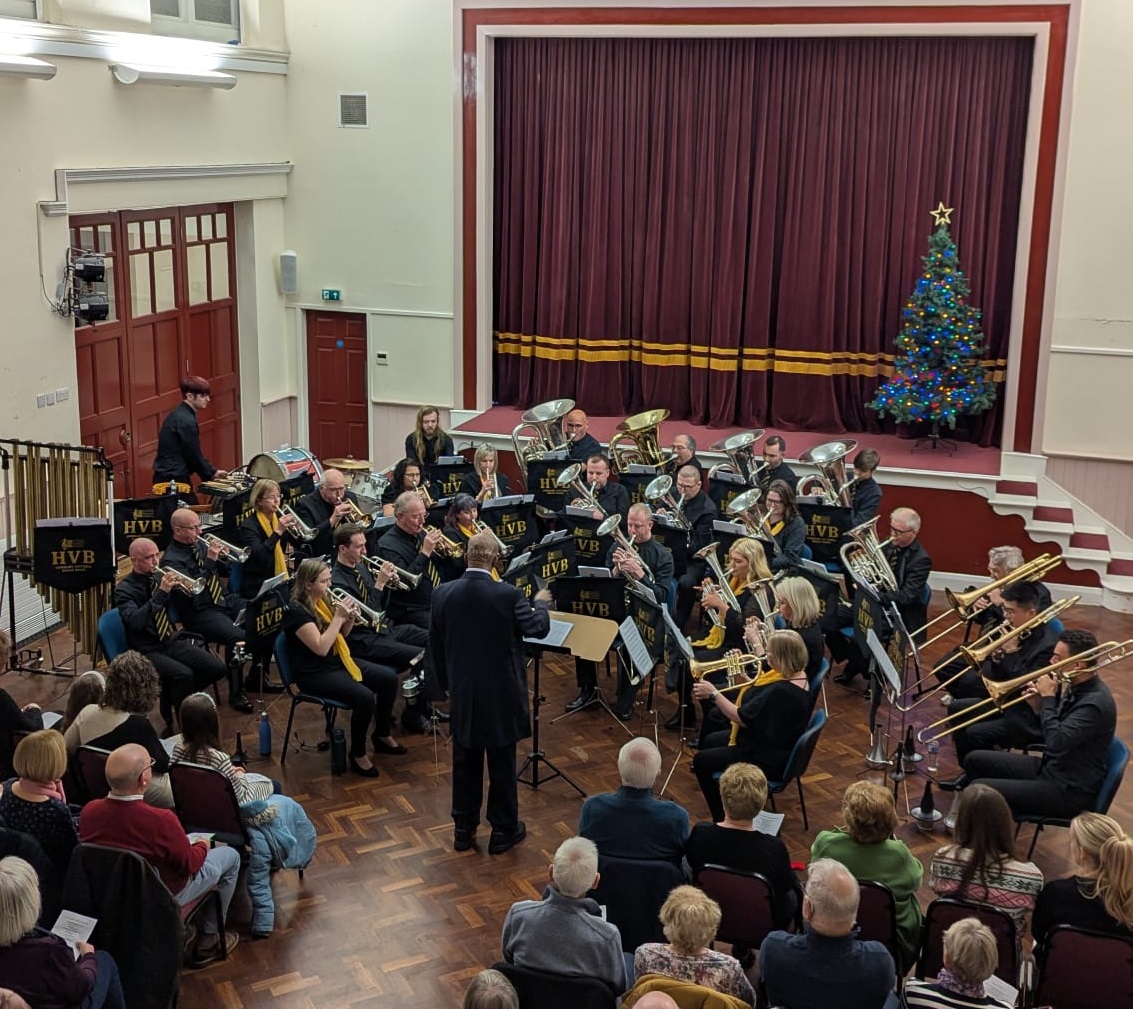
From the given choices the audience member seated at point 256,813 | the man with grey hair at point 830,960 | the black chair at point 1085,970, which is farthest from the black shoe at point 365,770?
the black chair at point 1085,970

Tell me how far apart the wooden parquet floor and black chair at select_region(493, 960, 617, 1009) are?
129 cm

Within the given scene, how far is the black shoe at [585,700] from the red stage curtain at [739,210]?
184 inches

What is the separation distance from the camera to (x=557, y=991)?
4.27 metres

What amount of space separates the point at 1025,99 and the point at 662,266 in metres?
3.51

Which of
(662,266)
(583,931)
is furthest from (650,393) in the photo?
(583,931)

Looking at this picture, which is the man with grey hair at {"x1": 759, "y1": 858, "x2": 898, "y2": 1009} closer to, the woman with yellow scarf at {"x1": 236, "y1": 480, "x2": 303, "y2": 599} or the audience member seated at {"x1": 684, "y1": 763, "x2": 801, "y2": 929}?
the audience member seated at {"x1": 684, "y1": 763, "x2": 801, "y2": 929}

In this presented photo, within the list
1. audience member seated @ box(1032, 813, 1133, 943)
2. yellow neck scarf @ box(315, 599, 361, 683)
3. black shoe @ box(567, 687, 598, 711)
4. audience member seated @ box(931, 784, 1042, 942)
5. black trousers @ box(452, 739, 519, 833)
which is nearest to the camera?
audience member seated @ box(1032, 813, 1133, 943)

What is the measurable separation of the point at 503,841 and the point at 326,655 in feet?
4.92

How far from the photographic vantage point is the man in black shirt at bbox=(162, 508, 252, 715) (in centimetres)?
797

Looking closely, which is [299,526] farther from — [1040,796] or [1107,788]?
[1107,788]

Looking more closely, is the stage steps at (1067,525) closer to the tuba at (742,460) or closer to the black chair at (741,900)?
the tuba at (742,460)

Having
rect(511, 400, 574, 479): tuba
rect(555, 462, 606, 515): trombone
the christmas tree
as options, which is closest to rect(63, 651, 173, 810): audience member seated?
rect(555, 462, 606, 515): trombone

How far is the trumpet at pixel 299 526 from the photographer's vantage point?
871cm

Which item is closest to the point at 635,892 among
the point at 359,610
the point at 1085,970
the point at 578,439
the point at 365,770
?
the point at 1085,970
